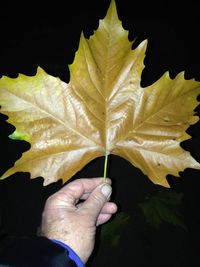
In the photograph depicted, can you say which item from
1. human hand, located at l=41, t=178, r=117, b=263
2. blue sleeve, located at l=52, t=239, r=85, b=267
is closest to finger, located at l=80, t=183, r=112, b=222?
human hand, located at l=41, t=178, r=117, b=263

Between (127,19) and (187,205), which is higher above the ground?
(127,19)

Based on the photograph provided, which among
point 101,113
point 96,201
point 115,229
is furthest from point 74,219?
point 115,229

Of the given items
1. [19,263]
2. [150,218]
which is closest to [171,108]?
[19,263]

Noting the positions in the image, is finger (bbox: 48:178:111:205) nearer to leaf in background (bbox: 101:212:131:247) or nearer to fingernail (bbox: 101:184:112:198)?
fingernail (bbox: 101:184:112:198)

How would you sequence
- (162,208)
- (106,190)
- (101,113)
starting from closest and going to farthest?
1. (101,113)
2. (106,190)
3. (162,208)

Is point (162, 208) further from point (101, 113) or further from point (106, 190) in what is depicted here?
point (101, 113)

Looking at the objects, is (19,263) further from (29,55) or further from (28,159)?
(29,55)
